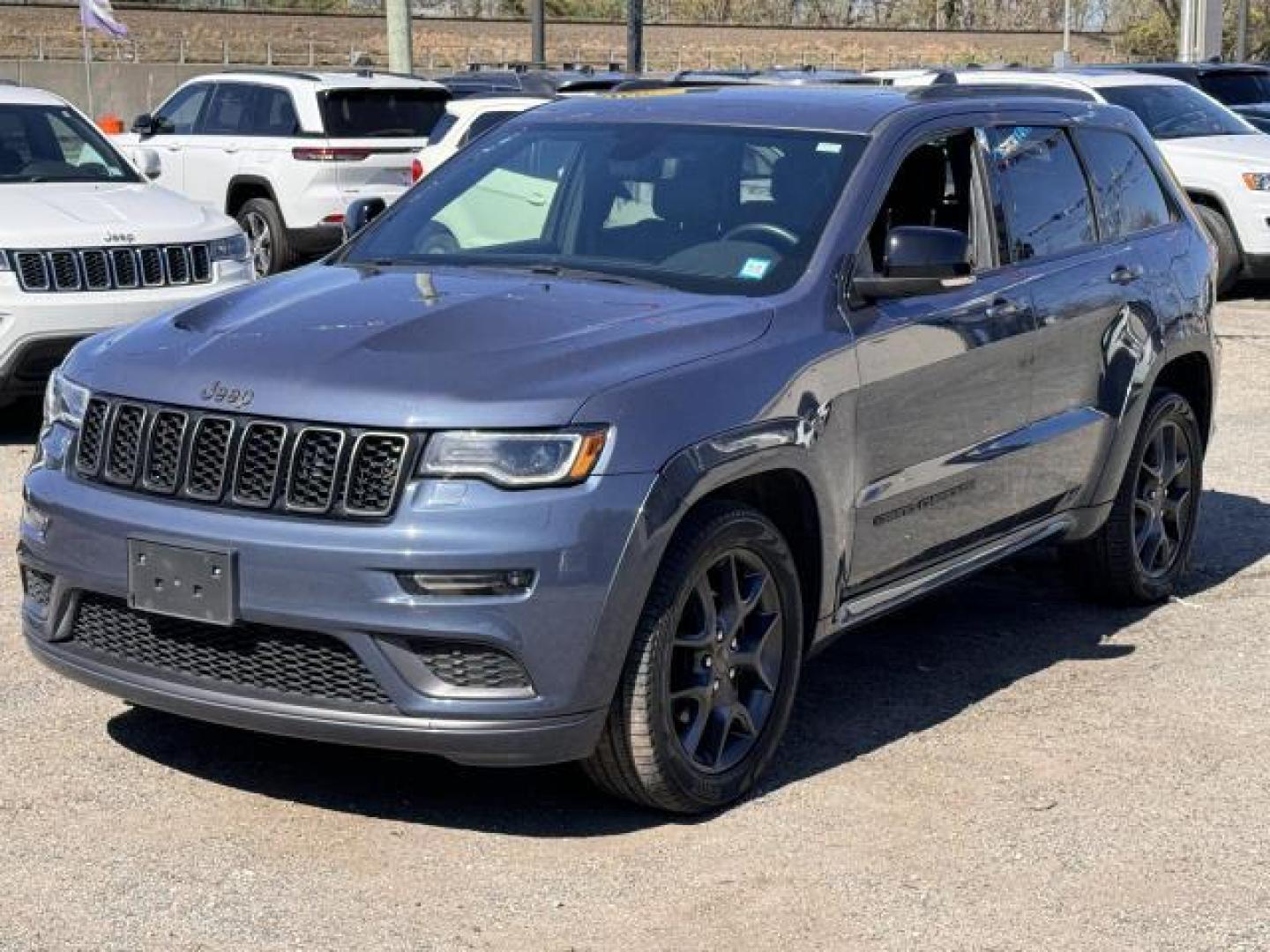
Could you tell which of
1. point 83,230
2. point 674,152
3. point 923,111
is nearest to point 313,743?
point 674,152

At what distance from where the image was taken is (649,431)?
4879 millimetres

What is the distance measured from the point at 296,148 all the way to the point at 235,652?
13181 millimetres

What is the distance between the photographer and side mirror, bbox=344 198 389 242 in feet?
22.5

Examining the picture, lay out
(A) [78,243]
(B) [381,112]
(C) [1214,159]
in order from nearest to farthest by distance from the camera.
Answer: (A) [78,243] → (C) [1214,159] → (B) [381,112]

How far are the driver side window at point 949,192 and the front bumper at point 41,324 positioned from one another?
4300mm

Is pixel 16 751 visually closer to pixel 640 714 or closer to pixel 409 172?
pixel 640 714

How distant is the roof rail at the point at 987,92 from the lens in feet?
21.4

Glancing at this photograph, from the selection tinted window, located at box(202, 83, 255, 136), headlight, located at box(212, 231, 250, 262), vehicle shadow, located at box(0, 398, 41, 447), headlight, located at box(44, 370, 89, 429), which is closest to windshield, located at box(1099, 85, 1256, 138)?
tinted window, located at box(202, 83, 255, 136)

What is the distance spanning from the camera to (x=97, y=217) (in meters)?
10.5

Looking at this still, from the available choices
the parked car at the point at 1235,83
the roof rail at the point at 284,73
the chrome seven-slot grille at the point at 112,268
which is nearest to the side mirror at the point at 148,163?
the chrome seven-slot grille at the point at 112,268

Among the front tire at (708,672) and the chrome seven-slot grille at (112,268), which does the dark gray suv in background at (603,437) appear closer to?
the front tire at (708,672)

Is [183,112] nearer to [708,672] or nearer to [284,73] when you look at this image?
[284,73]

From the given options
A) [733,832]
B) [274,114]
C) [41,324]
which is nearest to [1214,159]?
[274,114]

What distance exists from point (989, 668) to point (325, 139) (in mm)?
11965
